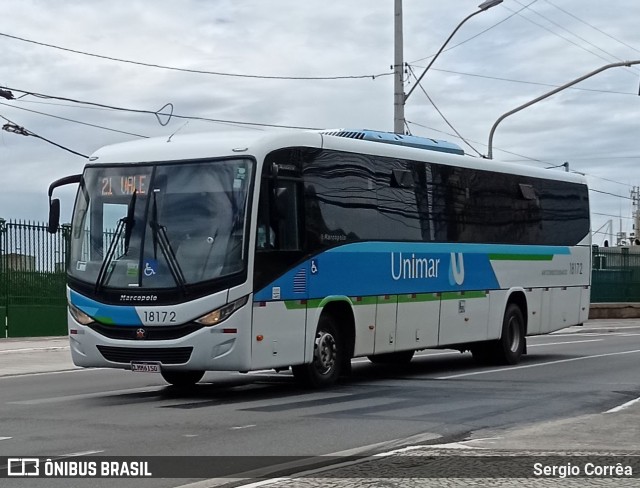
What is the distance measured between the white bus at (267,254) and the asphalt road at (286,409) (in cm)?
65

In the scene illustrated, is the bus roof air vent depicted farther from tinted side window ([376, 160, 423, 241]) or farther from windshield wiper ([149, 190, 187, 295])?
windshield wiper ([149, 190, 187, 295])

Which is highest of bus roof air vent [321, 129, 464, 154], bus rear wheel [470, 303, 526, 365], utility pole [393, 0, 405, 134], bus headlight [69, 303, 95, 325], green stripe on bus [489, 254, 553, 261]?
utility pole [393, 0, 405, 134]

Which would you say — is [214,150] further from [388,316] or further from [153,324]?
[388,316]

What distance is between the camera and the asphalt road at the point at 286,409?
34.8ft

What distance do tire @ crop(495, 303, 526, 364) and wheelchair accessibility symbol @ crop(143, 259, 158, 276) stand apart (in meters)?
8.46

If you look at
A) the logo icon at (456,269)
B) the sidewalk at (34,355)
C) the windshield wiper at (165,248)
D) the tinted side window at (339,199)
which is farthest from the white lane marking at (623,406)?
the sidewalk at (34,355)

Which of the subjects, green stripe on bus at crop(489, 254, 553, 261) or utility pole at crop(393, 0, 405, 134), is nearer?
green stripe on bus at crop(489, 254, 553, 261)

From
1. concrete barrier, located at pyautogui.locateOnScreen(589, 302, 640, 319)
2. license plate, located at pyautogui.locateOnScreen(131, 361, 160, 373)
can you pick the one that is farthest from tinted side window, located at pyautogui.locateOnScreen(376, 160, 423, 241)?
concrete barrier, located at pyautogui.locateOnScreen(589, 302, 640, 319)

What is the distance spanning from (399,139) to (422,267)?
6.92 ft

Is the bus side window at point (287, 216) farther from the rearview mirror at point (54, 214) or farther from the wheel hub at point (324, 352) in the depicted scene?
the rearview mirror at point (54, 214)

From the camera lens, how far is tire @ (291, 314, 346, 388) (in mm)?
15805

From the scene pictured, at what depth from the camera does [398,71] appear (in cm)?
2956

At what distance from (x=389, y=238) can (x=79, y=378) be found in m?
5.56

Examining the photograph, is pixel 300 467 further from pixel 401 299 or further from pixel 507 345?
pixel 507 345
